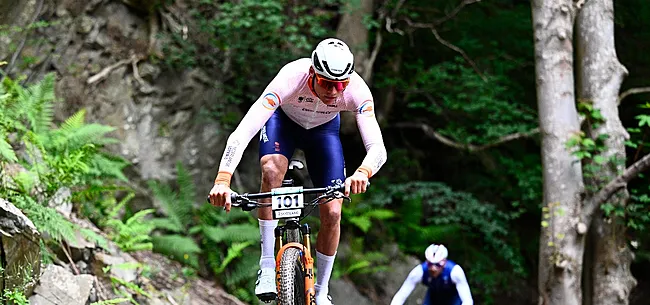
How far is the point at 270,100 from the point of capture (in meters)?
5.00

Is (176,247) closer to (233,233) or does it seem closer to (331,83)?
(233,233)

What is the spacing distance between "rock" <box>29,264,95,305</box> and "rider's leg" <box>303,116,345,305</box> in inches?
69.5

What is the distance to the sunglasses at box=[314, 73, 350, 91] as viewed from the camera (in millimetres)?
4840

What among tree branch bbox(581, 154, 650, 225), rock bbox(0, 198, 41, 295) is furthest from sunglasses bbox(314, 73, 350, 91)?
tree branch bbox(581, 154, 650, 225)

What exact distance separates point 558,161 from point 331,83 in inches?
201

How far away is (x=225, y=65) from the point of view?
12.1m

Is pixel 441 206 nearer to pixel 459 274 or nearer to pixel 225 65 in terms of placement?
pixel 225 65

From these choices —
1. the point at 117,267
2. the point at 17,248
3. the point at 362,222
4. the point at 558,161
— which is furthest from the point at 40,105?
the point at 558,161

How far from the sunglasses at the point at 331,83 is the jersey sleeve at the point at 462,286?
9.77 feet

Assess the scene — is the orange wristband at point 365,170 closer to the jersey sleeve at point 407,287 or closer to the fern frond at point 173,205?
the jersey sleeve at point 407,287

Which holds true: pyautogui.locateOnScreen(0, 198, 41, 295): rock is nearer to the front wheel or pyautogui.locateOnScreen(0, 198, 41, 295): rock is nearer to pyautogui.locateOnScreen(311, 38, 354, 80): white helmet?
the front wheel

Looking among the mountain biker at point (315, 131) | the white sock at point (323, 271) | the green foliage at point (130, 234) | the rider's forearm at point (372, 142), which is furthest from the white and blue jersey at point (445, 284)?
the green foliage at point (130, 234)

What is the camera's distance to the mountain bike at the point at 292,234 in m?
4.63

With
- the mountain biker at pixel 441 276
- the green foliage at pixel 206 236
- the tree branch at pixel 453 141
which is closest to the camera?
the mountain biker at pixel 441 276
